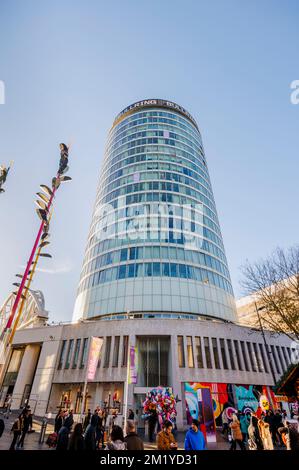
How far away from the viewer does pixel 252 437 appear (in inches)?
372

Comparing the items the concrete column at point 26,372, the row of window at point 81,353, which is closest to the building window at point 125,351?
the row of window at point 81,353

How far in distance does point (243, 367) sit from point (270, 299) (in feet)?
36.4

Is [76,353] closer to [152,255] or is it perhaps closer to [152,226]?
[152,255]

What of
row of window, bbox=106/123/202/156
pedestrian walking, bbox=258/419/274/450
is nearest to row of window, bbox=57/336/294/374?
pedestrian walking, bbox=258/419/274/450

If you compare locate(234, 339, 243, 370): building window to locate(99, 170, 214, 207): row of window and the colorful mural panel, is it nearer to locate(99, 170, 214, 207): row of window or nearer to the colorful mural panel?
→ the colorful mural panel

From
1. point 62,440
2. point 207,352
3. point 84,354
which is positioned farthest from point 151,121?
point 62,440

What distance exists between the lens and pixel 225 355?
2845 cm

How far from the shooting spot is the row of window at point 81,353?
27.2 metres

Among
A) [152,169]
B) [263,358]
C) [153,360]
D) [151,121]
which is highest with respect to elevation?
[151,121]

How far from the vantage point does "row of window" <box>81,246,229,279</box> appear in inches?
1420

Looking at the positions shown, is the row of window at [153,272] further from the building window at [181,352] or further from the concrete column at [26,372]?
the concrete column at [26,372]

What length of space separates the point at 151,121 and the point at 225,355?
48.4 m

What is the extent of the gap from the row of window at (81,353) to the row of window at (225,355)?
6.25 meters

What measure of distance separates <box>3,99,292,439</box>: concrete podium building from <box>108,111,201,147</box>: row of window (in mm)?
6854
